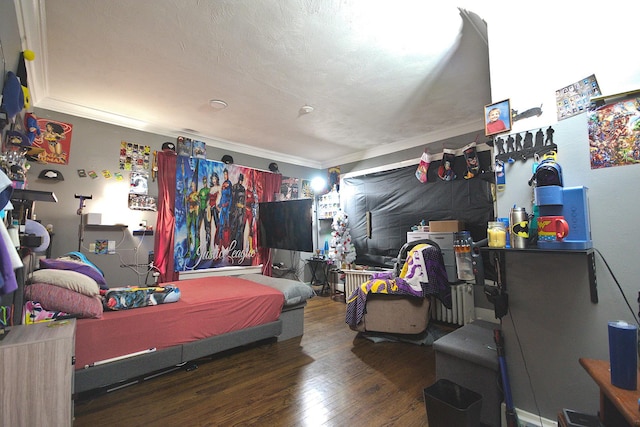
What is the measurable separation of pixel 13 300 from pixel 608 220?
10.3 feet

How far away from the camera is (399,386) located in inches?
83.7

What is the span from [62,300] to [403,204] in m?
3.99

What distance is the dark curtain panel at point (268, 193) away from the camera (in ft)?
15.8

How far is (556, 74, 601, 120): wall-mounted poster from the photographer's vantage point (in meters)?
1.27

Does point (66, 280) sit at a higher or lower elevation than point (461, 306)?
higher

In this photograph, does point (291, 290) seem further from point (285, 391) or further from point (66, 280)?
point (66, 280)

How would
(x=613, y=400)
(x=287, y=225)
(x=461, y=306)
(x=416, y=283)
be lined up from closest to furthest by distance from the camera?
1. (x=613, y=400)
2. (x=416, y=283)
3. (x=461, y=306)
4. (x=287, y=225)

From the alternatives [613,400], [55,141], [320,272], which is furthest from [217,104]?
[320,272]

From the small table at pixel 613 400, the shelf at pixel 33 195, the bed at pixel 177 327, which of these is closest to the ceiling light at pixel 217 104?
the shelf at pixel 33 195

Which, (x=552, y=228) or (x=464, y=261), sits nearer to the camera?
(x=552, y=228)

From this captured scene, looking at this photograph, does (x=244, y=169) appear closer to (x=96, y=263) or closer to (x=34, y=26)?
(x=96, y=263)

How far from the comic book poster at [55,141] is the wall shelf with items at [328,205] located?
12.8ft

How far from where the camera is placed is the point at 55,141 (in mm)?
3117

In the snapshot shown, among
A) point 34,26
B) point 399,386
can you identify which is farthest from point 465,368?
point 34,26
